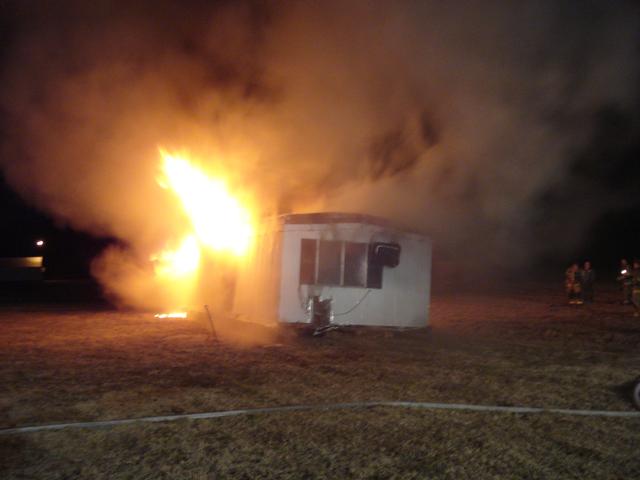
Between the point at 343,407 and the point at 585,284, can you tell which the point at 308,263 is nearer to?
the point at 343,407

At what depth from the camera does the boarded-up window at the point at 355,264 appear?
1170 centimetres

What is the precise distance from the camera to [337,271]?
11.7 m

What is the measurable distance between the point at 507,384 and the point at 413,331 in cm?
508

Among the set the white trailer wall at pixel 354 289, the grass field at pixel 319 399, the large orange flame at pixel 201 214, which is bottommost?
the grass field at pixel 319 399

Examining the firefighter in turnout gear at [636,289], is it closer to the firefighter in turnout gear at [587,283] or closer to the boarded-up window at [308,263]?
the firefighter in turnout gear at [587,283]

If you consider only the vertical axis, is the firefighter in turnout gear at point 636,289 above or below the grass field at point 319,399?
→ above

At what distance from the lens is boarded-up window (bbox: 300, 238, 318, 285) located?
11.6 metres

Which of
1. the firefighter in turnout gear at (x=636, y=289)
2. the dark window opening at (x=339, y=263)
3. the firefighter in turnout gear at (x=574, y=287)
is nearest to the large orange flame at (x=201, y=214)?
the dark window opening at (x=339, y=263)

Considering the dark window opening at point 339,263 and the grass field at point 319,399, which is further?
the dark window opening at point 339,263

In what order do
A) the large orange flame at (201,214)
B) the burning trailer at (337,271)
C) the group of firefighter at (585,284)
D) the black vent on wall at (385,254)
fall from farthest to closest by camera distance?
the group of firefighter at (585,284) → the large orange flame at (201,214) → the black vent on wall at (385,254) → the burning trailer at (337,271)

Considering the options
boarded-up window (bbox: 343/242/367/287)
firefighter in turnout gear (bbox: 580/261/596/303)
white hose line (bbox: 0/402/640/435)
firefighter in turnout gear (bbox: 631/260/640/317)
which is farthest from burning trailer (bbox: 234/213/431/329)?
firefighter in turnout gear (bbox: 580/261/596/303)

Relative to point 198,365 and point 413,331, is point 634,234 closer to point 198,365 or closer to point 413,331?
point 413,331

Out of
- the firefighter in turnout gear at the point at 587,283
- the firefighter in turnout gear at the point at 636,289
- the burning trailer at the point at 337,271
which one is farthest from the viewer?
the firefighter in turnout gear at the point at 587,283

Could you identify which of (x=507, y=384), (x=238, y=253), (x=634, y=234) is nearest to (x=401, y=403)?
(x=507, y=384)
